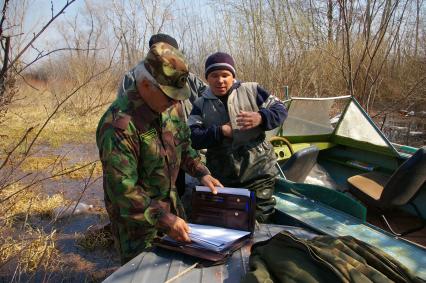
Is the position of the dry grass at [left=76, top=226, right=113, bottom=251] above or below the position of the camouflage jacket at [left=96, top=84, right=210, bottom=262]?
below

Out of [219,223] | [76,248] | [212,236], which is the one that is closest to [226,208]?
[219,223]

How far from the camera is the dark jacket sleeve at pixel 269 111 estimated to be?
270 cm

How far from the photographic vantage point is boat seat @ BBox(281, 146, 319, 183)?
3635 millimetres

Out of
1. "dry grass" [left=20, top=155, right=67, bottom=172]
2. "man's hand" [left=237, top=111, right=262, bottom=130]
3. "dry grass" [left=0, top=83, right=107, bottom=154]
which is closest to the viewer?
"man's hand" [left=237, top=111, right=262, bottom=130]

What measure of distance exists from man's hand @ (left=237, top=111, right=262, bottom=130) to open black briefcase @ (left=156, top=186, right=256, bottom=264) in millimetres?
690

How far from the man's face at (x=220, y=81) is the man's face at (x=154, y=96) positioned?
1.06 m

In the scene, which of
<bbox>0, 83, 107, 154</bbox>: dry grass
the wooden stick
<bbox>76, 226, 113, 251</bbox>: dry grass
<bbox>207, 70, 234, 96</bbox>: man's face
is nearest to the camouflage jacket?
the wooden stick

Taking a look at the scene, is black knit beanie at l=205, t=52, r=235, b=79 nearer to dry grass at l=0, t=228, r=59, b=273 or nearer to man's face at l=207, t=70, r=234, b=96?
man's face at l=207, t=70, r=234, b=96

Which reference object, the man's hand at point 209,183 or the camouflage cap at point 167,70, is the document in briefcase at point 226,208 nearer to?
the man's hand at point 209,183

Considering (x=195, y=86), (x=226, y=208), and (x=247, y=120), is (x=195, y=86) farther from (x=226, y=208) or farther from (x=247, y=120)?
(x=226, y=208)

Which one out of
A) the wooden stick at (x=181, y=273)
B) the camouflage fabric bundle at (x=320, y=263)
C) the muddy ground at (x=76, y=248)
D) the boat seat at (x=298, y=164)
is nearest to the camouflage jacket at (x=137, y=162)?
the wooden stick at (x=181, y=273)

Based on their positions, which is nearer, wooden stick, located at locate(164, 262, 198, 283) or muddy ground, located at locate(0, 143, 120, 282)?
wooden stick, located at locate(164, 262, 198, 283)

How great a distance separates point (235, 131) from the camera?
2707 mm

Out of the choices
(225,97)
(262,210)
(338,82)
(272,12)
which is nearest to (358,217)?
(262,210)
